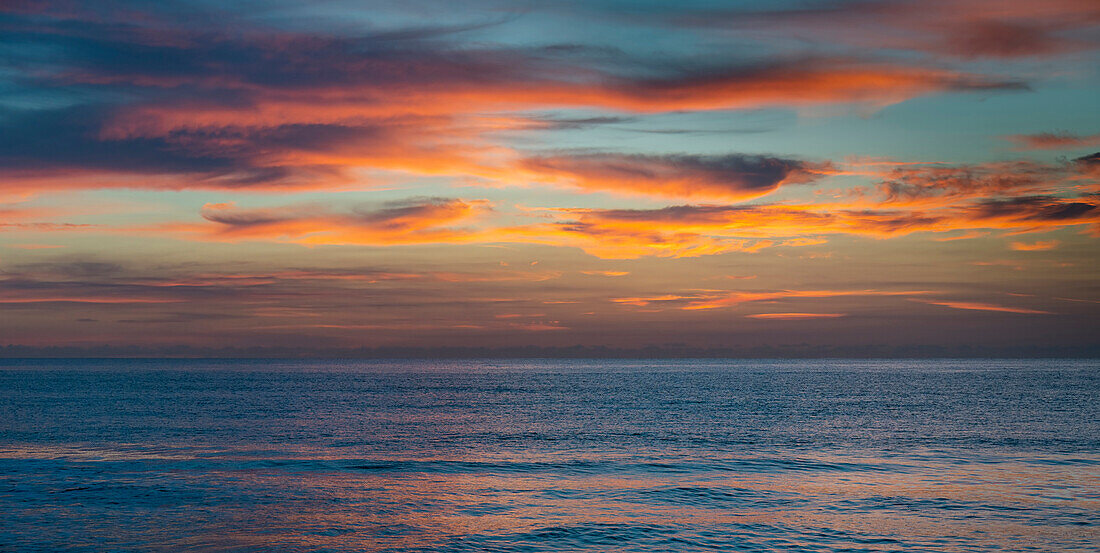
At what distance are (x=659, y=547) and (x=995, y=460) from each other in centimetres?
2841

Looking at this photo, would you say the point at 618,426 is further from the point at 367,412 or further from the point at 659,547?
the point at 659,547

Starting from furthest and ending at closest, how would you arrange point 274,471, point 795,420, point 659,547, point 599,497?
point 795,420 → point 274,471 → point 599,497 → point 659,547

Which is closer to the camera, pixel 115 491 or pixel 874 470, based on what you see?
pixel 115 491

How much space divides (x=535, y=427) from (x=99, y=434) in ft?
105

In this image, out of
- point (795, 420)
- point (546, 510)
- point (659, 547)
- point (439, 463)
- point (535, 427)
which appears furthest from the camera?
point (795, 420)

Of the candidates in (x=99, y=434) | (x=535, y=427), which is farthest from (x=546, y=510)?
(x=99, y=434)

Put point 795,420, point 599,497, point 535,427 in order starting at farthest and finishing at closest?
point 795,420 → point 535,427 → point 599,497

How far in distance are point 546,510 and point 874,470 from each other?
1983 centimetres

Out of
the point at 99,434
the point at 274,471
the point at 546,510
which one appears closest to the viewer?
the point at 546,510

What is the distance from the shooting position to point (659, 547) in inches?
1013

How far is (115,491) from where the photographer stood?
3431 cm

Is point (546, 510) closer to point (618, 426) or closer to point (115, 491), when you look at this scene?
point (115, 491)

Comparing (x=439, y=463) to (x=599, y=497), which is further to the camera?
(x=439, y=463)

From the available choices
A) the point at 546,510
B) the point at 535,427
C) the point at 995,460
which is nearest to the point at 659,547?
the point at 546,510
